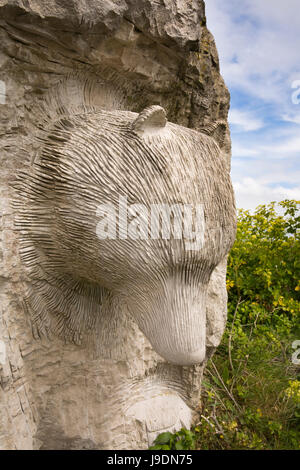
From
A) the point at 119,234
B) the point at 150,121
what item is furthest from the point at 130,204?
the point at 150,121

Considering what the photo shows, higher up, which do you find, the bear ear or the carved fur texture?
the bear ear

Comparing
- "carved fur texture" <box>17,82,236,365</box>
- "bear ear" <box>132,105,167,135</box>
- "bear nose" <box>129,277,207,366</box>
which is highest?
"bear ear" <box>132,105,167,135</box>

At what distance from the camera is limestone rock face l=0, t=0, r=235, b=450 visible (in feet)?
3.10

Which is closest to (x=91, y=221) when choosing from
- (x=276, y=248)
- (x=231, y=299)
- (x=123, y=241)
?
(x=123, y=241)

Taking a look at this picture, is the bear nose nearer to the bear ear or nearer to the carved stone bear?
the carved stone bear

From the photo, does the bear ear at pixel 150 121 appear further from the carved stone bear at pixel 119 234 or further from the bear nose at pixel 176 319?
the bear nose at pixel 176 319

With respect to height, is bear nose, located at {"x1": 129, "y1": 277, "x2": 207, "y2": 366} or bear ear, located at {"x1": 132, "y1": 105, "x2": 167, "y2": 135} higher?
bear ear, located at {"x1": 132, "y1": 105, "x2": 167, "y2": 135}

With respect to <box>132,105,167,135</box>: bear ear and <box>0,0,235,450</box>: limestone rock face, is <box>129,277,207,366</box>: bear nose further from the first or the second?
<box>132,105,167,135</box>: bear ear

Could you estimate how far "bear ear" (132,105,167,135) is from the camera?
34.8 inches

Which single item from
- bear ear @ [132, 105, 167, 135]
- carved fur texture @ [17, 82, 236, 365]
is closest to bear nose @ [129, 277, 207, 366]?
carved fur texture @ [17, 82, 236, 365]

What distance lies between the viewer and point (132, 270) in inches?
35.9

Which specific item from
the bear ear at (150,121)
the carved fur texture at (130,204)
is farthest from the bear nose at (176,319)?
the bear ear at (150,121)

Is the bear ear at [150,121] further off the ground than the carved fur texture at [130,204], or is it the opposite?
the bear ear at [150,121]

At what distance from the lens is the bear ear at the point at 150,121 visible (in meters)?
0.88
